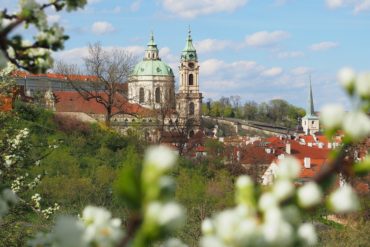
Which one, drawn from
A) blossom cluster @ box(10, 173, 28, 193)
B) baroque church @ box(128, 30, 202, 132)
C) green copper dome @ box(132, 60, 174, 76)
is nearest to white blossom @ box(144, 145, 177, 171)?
blossom cluster @ box(10, 173, 28, 193)

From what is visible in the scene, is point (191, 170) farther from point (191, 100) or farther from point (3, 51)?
point (191, 100)

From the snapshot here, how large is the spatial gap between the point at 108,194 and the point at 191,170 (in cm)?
913

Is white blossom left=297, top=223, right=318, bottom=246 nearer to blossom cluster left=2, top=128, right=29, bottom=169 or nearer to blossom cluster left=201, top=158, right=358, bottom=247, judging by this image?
blossom cluster left=201, top=158, right=358, bottom=247

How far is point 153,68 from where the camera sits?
101688 millimetres

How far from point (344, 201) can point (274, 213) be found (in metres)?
0.15

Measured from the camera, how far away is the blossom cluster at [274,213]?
137 centimetres

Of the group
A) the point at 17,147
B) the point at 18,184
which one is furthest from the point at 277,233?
the point at 18,184

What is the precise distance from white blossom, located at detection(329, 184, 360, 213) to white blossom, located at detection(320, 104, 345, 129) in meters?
0.16

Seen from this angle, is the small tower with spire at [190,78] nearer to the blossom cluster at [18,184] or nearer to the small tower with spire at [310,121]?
the small tower with spire at [310,121]

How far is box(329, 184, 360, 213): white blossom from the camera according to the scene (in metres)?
1.42

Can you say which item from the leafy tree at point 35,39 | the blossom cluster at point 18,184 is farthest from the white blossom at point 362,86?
the blossom cluster at point 18,184

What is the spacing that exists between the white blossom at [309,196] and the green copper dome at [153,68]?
326 ft

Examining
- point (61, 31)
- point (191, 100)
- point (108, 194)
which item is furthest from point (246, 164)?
point (191, 100)

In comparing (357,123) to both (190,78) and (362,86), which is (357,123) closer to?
(362,86)
